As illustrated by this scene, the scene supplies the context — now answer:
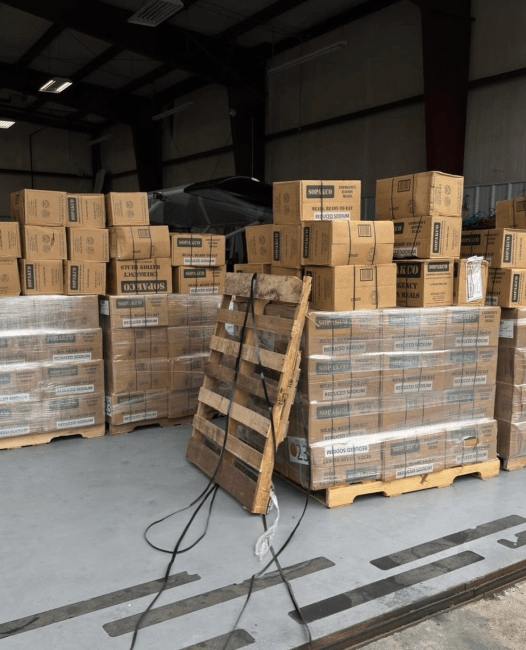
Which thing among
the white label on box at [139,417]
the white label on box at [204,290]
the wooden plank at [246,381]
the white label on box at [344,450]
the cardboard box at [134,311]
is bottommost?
the white label on box at [139,417]

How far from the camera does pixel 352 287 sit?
4.05 metres

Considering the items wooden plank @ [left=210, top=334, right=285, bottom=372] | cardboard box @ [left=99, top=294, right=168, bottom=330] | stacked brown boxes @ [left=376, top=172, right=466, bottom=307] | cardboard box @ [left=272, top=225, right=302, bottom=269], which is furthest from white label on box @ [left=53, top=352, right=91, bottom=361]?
stacked brown boxes @ [left=376, top=172, right=466, bottom=307]

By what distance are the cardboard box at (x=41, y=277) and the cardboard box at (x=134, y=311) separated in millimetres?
452

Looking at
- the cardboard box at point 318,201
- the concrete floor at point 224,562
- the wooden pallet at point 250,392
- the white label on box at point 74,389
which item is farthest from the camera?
the white label on box at point 74,389

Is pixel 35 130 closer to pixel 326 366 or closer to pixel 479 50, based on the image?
pixel 479 50

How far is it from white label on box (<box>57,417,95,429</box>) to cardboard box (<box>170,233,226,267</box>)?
1.69 metres

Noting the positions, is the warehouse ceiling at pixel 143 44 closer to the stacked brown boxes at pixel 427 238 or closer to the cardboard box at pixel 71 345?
the cardboard box at pixel 71 345

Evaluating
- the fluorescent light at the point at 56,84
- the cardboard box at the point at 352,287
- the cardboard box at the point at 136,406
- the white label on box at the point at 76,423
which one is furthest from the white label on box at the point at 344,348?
the fluorescent light at the point at 56,84

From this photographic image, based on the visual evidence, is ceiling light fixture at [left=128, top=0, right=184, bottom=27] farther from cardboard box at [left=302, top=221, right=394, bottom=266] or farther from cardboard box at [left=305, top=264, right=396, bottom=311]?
cardboard box at [left=305, top=264, right=396, bottom=311]

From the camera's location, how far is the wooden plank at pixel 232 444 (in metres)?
3.85

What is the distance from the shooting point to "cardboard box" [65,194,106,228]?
17.8ft

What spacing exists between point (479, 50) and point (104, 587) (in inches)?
372

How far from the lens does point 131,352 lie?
565cm

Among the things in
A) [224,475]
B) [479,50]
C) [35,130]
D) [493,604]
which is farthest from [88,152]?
[493,604]
